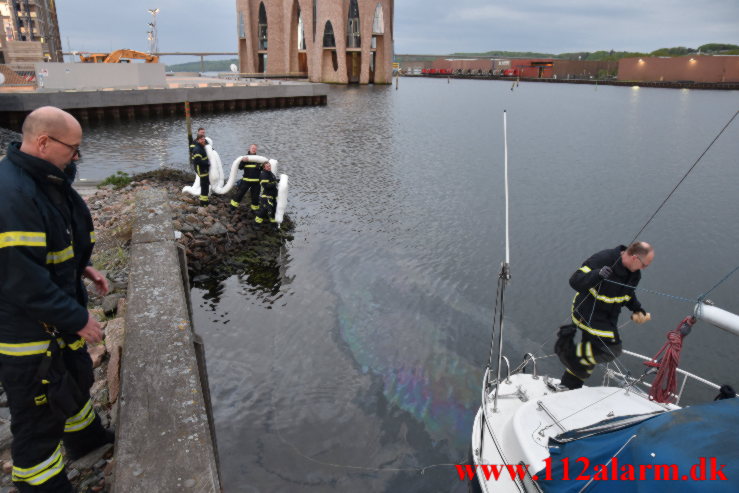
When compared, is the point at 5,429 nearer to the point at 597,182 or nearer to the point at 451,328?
the point at 451,328

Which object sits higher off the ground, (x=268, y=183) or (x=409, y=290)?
(x=268, y=183)

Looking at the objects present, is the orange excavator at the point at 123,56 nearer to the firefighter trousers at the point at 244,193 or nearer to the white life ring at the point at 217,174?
the white life ring at the point at 217,174

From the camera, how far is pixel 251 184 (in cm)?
1439

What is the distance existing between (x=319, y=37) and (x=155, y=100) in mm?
40164

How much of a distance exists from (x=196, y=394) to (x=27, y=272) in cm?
189

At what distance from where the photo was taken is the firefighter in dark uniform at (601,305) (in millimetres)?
5473

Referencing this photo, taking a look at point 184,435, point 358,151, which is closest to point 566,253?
point 184,435

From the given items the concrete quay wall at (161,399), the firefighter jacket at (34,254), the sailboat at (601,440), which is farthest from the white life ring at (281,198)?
the firefighter jacket at (34,254)

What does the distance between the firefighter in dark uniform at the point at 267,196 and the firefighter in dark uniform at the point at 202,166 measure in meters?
1.62

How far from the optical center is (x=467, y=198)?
62.3 ft

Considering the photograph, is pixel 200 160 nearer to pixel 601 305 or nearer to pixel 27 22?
pixel 601 305

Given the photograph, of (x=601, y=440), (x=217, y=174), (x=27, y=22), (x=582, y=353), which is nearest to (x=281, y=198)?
(x=217, y=174)

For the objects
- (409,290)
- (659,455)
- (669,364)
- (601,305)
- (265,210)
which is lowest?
(409,290)
